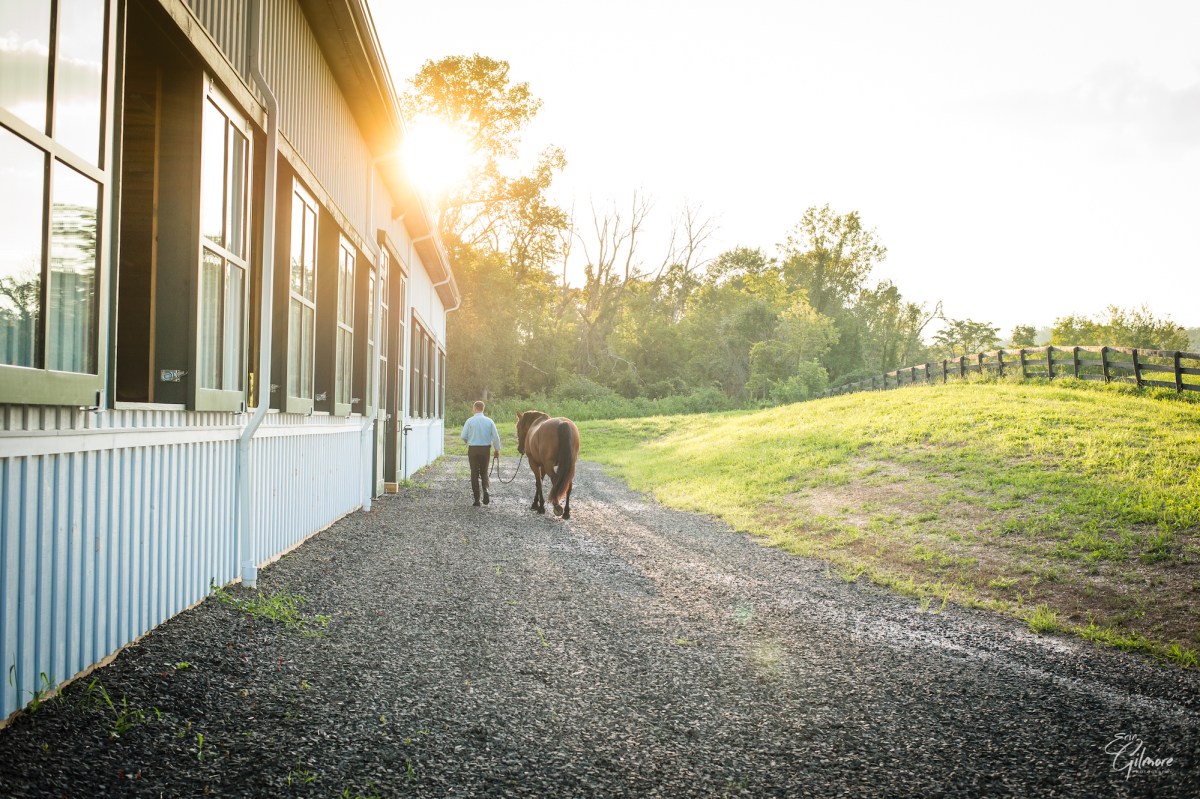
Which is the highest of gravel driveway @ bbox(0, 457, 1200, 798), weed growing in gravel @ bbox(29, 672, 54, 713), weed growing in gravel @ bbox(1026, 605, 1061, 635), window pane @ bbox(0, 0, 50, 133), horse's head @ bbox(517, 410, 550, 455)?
window pane @ bbox(0, 0, 50, 133)

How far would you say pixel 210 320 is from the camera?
5039mm

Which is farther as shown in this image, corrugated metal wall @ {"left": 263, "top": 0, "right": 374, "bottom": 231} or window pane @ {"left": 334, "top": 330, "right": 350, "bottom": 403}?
window pane @ {"left": 334, "top": 330, "right": 350, "bottom": 403}

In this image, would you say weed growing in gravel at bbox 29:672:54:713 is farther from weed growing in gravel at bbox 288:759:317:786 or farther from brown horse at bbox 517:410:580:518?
brown horse at bbox 517:410:580:518

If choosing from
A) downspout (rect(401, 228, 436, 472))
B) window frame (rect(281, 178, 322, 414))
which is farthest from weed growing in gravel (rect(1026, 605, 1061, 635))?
downspout (rect(401, 228, 436, 472))

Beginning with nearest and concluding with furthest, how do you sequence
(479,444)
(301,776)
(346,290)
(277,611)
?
1. (301,776)
2. (277,611)
3. (346,290)
4. (479,444)

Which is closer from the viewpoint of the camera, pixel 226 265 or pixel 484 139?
pixel 226 265

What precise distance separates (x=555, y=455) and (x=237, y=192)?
6.89 m

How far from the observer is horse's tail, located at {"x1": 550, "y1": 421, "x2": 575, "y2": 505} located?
1142cm

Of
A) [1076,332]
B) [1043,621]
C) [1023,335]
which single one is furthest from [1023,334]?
[1043,621]

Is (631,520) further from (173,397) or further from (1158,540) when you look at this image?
(173,397)

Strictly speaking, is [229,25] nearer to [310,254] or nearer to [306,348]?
[310,254]

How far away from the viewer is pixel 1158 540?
8297mm

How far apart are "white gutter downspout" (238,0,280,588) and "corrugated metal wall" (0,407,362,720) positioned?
11cm

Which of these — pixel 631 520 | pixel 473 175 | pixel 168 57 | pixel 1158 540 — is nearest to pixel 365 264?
pixel 631 520
